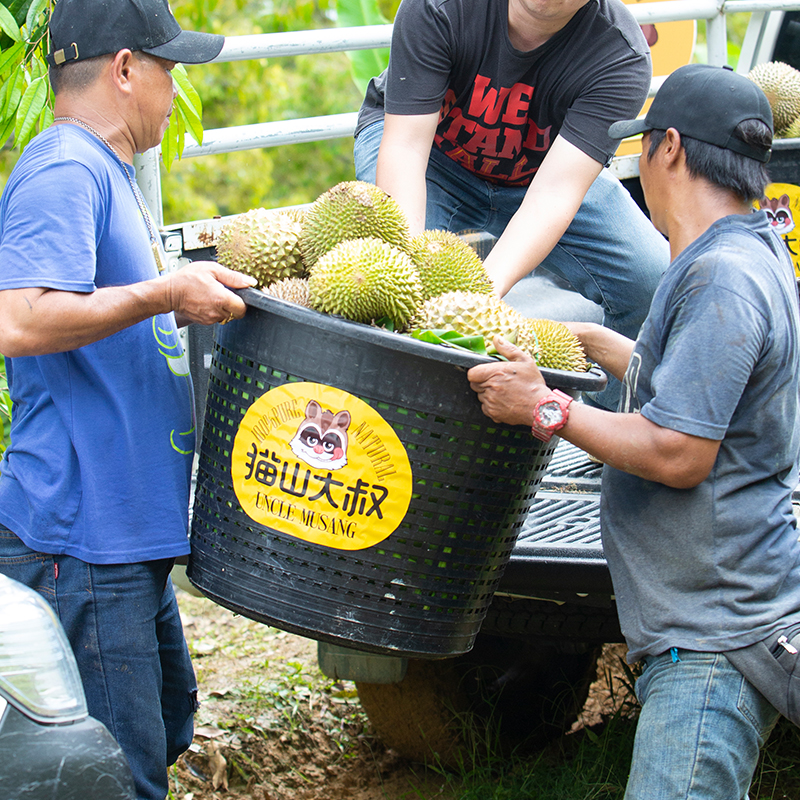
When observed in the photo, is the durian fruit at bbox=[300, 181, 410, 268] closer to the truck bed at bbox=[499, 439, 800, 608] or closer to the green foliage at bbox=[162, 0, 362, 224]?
the truck bed at bbox=[499, 439, 800, 608]

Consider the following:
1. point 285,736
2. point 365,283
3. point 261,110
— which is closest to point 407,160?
point 365,283

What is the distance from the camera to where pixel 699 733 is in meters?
1.93

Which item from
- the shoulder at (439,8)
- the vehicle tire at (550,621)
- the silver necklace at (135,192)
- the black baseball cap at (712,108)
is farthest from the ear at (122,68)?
the vehicle tire at (550,621)

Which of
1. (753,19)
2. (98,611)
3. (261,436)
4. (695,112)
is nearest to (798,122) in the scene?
(753,19)

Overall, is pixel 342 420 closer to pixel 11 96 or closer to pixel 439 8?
pixel 11 96

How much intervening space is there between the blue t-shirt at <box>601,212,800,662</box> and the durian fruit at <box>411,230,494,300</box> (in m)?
0.49

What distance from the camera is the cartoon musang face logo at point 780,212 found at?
4.33 meters

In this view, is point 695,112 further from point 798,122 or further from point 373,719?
point 798,122

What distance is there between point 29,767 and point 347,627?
2.29ft

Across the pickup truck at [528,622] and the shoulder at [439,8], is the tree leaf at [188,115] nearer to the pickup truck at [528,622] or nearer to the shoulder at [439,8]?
the pickup truck at [528,622]

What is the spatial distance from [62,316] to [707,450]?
136cm

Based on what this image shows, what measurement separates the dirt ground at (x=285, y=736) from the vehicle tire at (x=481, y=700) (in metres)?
0.13

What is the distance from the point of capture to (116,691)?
7.41ft

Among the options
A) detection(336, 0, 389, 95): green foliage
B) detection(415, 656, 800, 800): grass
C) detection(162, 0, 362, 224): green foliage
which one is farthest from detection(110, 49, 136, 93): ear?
detection(162, 0, 362, 224): green foliage
